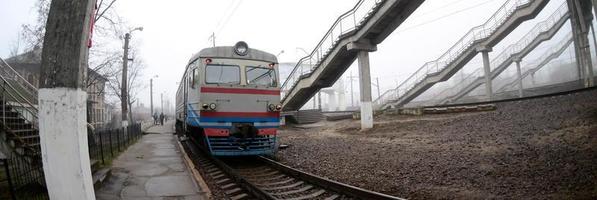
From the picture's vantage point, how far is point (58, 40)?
3.80 metres

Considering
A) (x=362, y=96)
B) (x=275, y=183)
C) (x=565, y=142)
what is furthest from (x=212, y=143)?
(x=362, y=96)

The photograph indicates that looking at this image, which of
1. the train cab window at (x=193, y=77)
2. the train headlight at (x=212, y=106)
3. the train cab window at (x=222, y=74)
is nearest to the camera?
the train headlight at (x=212, y=106)

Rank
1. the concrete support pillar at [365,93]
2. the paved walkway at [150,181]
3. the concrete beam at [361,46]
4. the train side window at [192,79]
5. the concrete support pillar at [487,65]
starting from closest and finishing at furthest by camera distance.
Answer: the paved walkway at [150,181], the train side window at [192,79], the concrete beam at [361,46], the concrete support pillar at [365,93], the concrete support pillar at [487,65]

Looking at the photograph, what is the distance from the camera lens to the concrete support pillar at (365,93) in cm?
1859

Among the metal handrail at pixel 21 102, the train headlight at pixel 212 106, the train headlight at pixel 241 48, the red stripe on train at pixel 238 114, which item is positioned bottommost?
the red stripe on train at pixel 238 114

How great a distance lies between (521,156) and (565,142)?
135 cm

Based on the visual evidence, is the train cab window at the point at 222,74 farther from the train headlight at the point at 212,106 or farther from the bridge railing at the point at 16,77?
the bridge railing at the point at 16,77

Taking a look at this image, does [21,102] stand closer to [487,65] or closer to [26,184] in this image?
[26,184]

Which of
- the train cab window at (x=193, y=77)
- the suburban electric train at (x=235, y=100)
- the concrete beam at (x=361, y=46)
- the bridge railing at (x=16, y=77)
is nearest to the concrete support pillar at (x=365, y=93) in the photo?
the concrete beam at (x=361, y=46)

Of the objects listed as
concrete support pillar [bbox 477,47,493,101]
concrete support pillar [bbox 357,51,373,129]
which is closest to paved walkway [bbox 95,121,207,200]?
concrete support pillar [bbox 357,51,373,129]

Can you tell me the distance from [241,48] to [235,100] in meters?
1.64

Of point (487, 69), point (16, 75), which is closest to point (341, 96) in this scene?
point (487, 69)

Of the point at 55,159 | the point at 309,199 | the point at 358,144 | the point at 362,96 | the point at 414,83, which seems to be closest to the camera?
the point at 55,159

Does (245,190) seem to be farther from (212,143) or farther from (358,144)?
(358,144)
